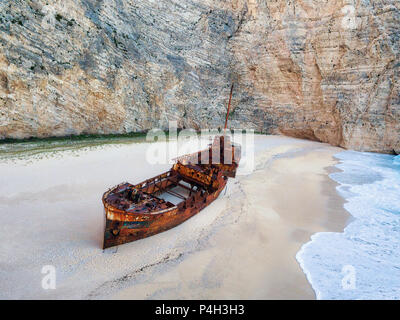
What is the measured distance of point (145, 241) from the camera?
7.21 metres

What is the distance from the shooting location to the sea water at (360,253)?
642 centimetres

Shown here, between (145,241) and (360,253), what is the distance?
7480 millimetres

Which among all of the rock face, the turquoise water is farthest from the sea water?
the rock face

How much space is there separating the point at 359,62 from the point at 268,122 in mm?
12720

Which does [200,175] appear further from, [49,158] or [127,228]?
[49,158]

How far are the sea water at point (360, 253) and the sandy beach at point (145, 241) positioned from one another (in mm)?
427

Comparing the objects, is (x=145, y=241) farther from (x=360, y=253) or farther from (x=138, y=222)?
(x=360, y=253)

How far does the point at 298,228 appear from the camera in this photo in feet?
29.9

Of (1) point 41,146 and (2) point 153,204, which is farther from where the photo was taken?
(1) point 41,146

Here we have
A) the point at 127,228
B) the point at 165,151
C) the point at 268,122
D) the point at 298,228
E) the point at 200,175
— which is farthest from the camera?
the point at 268,122

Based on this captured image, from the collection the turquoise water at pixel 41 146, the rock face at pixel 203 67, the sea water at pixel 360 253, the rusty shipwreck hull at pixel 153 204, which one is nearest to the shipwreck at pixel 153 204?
the rusty shipwreck hull at pixel 153 204

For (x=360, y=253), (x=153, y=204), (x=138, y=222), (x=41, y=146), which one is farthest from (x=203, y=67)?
(x=360, y=253)

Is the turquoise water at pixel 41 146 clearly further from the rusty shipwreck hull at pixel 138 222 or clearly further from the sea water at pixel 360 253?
the sea water at pixel 360 253
